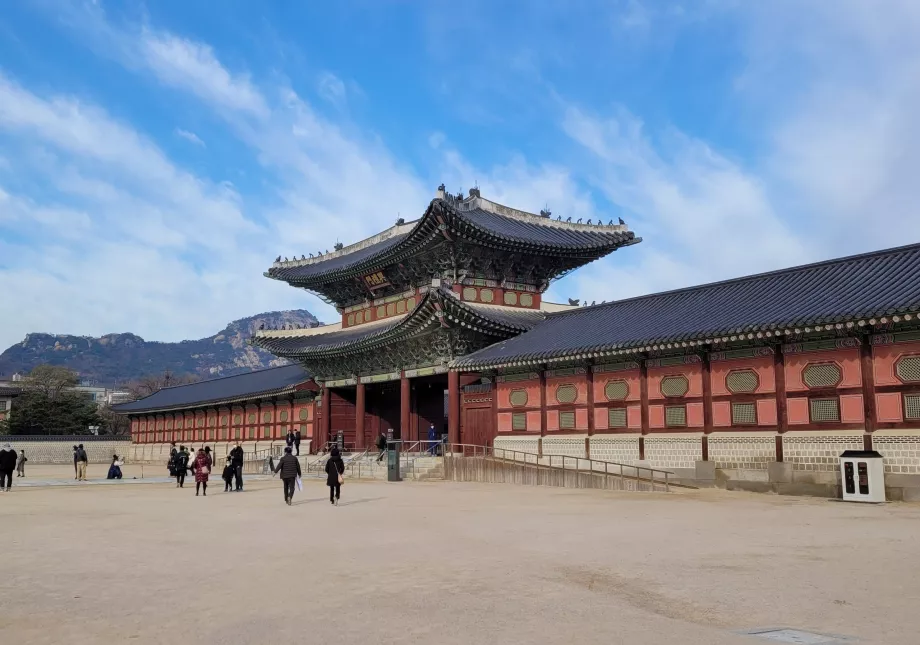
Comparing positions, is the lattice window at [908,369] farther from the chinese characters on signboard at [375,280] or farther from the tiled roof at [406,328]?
the chinese characters on signboard at [375,280]

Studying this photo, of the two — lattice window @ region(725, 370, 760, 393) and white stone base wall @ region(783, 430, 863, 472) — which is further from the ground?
lattice window @ region(725, 370, 760, 393)

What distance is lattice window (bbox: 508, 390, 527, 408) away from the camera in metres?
33.1

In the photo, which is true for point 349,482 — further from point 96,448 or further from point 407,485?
point 96,448

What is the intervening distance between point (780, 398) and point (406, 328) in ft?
58.2

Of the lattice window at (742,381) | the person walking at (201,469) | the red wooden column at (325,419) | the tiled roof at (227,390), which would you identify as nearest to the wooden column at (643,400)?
the lattice window at (742,381)

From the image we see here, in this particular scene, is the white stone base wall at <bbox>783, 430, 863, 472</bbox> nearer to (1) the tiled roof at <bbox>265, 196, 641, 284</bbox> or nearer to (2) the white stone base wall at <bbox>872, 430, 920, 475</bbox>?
(2) the white stone base wall at <bbox>872, 430, 920, 475</bbox>

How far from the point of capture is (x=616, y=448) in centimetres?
2897

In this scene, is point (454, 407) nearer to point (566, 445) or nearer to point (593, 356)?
point (566, 445)

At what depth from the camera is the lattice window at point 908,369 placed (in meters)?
21.5

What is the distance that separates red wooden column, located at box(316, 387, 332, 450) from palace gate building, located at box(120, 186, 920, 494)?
4.5 inches

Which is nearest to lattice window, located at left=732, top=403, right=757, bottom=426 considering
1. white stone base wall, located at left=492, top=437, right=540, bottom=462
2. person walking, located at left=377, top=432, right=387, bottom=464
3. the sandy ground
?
the sandy ground

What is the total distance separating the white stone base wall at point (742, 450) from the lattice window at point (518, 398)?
352 inches

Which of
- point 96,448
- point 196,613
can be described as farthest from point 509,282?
point 96,448

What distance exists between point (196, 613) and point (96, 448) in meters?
73.9
